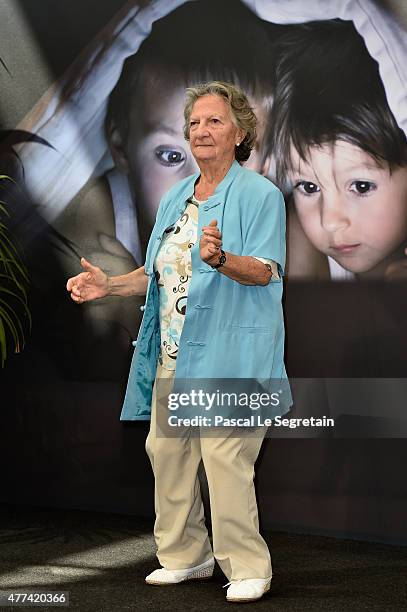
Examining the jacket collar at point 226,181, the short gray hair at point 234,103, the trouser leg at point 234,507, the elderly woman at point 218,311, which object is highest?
the short gray hair at point 234,103

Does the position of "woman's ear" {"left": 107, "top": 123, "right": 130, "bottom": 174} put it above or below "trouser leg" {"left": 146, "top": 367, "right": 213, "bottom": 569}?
above

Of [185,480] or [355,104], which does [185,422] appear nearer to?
[185,480]

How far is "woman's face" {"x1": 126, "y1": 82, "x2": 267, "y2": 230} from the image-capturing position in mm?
4031

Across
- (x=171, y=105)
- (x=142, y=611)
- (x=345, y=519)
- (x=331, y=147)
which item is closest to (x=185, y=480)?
(x=142, y=611)

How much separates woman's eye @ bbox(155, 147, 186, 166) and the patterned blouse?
4.01 ft

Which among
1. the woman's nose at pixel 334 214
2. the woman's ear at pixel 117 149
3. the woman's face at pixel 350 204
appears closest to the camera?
the woman's face at pixel 350 204

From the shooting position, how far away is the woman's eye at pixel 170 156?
13.2ft

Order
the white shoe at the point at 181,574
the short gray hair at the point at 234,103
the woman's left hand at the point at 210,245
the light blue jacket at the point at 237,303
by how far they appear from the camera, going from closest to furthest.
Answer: the woman's left hand at the point at 210,245
the light blue jacket at the point at 237,303
the short gray hair at the point at 234,103
the white shoe at the point at 181,574

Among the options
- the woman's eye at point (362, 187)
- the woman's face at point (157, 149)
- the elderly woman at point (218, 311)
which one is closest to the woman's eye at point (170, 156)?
the woman's face at point (157, 149)

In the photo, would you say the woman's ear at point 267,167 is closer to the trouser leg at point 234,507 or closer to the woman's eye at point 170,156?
the woman's eye at point 170,156

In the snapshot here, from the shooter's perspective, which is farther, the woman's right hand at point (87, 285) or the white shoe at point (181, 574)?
the white shoe at point (181, 574)

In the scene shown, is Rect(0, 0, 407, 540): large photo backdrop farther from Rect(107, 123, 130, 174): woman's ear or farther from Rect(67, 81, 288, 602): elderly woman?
Rect(67, 81, 288, 602): elderly woman

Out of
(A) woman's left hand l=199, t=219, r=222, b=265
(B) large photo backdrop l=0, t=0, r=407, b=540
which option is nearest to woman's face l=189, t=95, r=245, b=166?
(A) woman's left hand l=199, t=219, r=222, b=265

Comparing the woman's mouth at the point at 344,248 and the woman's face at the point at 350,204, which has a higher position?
the woman's face at the point at 350,204
